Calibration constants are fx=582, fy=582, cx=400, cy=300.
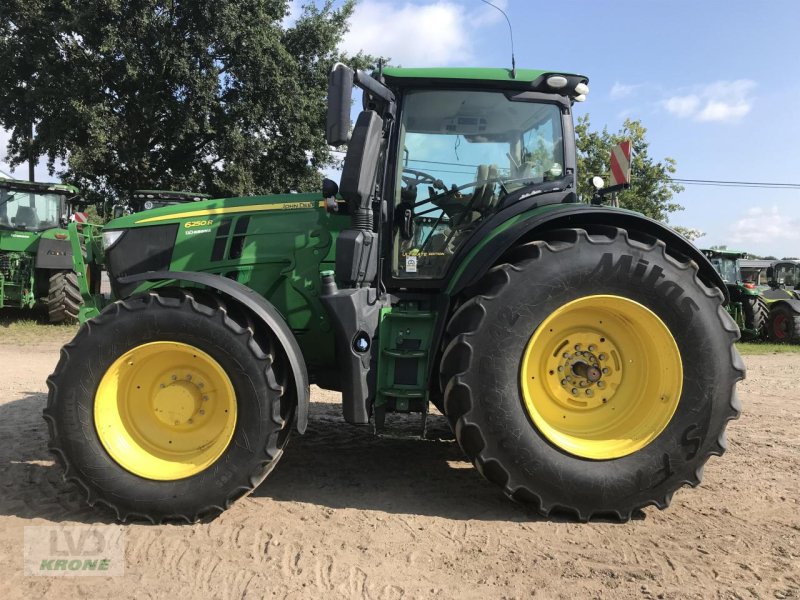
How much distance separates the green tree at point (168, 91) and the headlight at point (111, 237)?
1435 cm

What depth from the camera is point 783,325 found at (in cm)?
1435

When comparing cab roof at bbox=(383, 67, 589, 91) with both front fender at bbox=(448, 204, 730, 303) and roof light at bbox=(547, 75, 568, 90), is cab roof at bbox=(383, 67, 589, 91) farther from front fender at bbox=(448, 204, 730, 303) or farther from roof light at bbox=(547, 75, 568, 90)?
front fender at bbox=(448, 204, 730, 303)

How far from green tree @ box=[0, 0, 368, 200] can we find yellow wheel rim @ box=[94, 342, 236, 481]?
15440 mm

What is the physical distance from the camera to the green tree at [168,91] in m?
16.4

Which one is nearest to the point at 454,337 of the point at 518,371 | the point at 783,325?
the point at 518,371

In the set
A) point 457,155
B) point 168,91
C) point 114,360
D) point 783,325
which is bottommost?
point 783,325

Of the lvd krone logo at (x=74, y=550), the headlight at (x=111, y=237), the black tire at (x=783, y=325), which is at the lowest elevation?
the lvd krone logo at (x=74, y=550)

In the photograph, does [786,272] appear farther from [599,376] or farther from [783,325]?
[599,376]

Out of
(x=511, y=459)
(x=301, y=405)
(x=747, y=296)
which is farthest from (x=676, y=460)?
(x=747, y=296)

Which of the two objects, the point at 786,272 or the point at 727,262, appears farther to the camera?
the point at 786,272

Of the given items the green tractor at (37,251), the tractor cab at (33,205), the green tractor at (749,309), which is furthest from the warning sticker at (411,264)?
the green tractor at (749,309)

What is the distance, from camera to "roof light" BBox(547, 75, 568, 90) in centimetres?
355

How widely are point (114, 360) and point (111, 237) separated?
46.9 inches

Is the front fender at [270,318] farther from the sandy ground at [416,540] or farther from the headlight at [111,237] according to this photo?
the headlight at [111,237]
